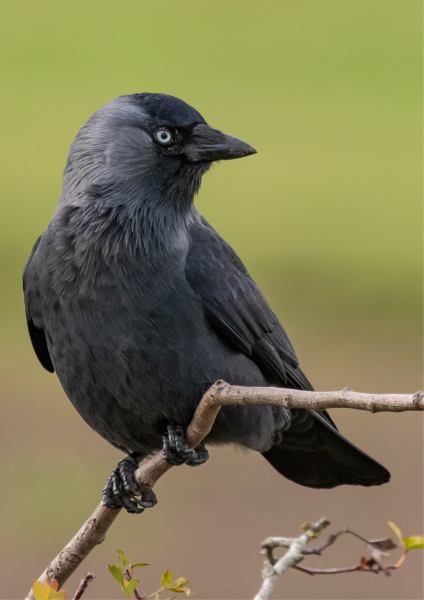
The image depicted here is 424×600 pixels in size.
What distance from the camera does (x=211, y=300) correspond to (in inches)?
102

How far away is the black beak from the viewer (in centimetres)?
254

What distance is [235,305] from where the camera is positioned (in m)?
2.69

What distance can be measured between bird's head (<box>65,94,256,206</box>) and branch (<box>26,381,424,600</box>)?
36.0 inches

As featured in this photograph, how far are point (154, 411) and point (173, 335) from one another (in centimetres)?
27

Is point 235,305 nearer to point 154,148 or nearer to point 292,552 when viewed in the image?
point 154,148

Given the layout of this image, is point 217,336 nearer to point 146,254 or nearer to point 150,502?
point 146,254

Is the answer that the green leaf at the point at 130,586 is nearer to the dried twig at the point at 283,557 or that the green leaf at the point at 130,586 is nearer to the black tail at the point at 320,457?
the dried twig at the point at 283,557

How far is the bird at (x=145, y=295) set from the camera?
241 cm

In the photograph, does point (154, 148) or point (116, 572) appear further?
point (154, 148)


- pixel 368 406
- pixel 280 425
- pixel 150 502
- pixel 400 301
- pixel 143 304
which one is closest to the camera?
pixel 368 406

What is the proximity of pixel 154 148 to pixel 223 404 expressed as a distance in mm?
1134

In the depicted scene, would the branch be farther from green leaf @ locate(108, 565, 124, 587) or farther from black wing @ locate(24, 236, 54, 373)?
black wing @ locate(24, 236, 54, 373)

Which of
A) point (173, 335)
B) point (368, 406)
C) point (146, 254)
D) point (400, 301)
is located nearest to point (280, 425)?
point (173, 335)

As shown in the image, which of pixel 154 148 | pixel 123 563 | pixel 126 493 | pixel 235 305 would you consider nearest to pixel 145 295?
pixel 235 305
